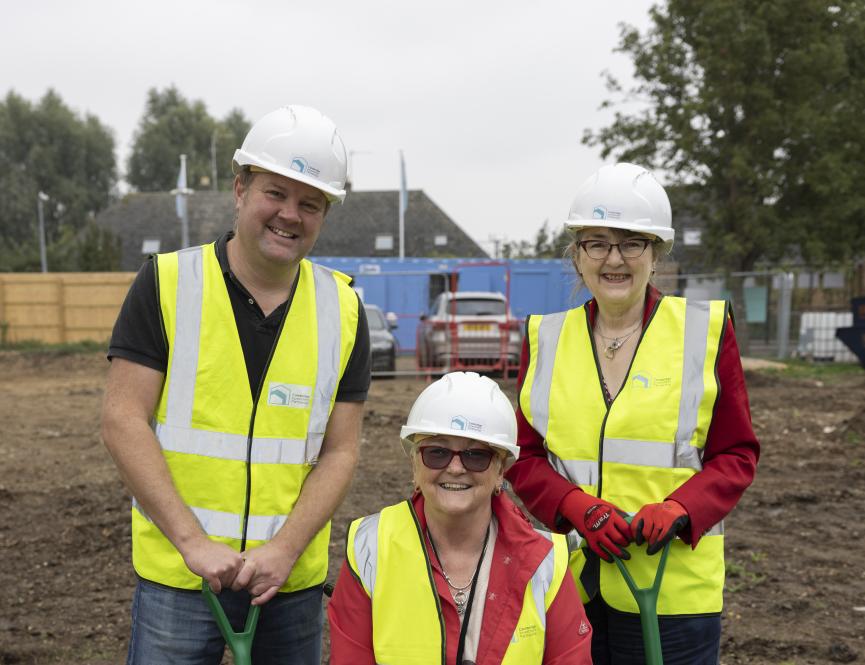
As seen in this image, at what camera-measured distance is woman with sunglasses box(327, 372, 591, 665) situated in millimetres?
2459

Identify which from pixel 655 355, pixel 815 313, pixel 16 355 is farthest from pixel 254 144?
pixel 16 355

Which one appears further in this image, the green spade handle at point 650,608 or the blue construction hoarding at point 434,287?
the blue construction hoarding at point 434,287

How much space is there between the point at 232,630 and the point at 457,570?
620mm

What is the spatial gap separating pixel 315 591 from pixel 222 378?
696mm

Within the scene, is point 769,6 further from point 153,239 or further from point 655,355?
point 153,239

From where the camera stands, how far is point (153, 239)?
42.7 metres

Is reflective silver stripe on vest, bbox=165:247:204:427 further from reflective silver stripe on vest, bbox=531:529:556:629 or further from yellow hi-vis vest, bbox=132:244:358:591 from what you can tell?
reflective silver stripe on vest, bbox=531:529:556:629

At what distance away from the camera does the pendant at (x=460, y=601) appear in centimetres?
250

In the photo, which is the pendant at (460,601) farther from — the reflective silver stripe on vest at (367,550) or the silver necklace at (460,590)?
the reflective silver stripe on vest at (367,550)

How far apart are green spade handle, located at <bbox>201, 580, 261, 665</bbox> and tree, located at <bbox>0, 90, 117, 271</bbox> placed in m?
54.4

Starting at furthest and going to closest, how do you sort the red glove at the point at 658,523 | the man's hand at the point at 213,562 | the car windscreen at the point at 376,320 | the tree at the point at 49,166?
1. the tree at the point at 49,166
2. the car windscreen at the point at 376,320
3. the red glove at the point at 658,523
4. the man's hand at the point at 213,562

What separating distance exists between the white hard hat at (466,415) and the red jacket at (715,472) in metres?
0.19

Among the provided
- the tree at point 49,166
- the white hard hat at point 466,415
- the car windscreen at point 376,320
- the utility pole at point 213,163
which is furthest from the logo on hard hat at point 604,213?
the utility pole at point 213,163

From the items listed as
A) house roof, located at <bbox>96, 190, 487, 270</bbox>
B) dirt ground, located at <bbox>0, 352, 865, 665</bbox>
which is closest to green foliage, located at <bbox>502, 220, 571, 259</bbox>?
house roof, located at <bbox>96, 190, 487, 270</bbox>
